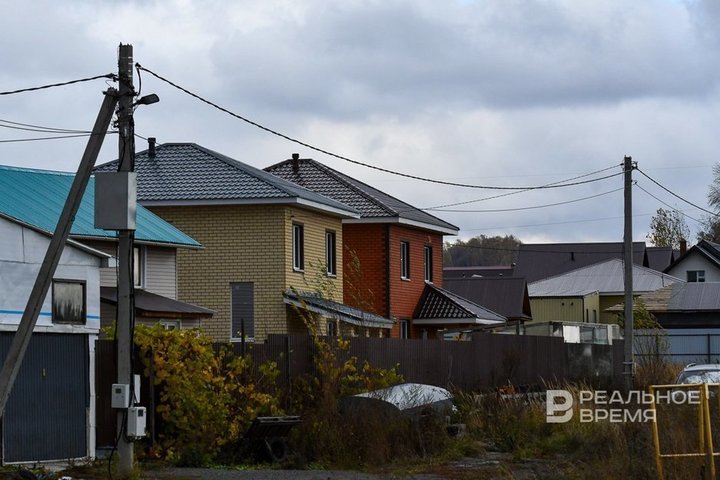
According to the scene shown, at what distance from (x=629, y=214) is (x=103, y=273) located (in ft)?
43.4

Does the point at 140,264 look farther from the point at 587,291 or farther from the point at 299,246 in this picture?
the point at 587,291

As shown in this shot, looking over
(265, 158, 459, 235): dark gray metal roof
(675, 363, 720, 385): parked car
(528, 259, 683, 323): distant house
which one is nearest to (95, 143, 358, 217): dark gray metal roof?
(265, 158, 459, 235): dark gray metal roof

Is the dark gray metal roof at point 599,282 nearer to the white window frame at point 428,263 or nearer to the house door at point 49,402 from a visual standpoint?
the white window frame at point 428,263

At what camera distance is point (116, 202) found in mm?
17234

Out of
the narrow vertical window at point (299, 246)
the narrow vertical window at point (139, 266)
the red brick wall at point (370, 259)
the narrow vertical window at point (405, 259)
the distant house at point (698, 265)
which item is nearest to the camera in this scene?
the narrow vertical window at point (139, 266)

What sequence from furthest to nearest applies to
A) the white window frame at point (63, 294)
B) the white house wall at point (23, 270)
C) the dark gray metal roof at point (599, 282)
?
the dark gray metal roof at point (599, 282)
the white window frame at point (63, 294)
the white house wall at point (23, 270)

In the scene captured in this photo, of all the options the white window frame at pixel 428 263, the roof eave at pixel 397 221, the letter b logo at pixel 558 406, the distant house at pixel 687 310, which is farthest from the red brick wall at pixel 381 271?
the letter b logo at pixel 558 406

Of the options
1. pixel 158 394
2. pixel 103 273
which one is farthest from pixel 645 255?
pixel 158 394

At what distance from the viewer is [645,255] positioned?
8525cm

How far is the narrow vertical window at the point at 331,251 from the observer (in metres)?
38.0

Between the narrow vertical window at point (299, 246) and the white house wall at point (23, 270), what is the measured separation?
16.2 m

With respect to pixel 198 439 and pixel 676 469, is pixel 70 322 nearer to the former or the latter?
pixel 198 439

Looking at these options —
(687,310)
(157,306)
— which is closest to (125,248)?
(157,306)

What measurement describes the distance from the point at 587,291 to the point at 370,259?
31.1m
